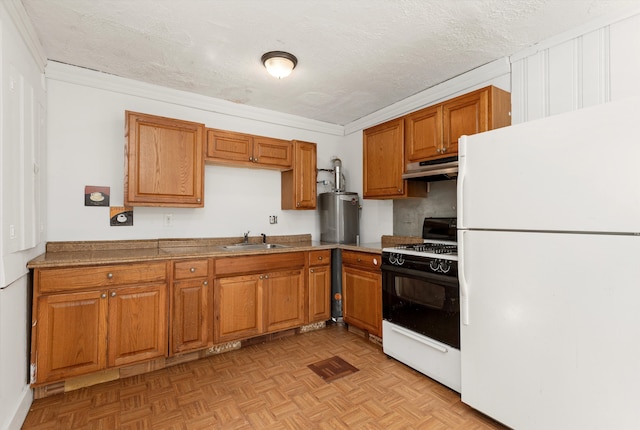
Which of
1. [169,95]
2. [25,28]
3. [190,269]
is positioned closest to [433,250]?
[190,269]

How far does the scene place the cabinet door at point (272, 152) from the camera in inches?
132

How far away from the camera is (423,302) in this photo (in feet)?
7.87

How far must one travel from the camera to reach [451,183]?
9.64ft

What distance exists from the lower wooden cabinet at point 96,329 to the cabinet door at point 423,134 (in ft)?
8.22

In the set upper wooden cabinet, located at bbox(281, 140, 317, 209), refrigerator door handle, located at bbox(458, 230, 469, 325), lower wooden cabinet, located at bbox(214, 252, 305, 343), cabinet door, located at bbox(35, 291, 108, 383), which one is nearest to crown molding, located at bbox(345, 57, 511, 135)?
upper wooden cabinet, located at bbox(281, 140, 317, 209)

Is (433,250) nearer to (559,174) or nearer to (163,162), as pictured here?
(559,174)

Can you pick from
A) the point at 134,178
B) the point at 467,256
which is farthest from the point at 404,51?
the point at 134,178

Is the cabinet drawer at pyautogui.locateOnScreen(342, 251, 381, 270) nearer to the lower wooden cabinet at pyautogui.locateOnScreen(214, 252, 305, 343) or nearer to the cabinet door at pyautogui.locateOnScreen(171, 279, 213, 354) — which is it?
the lower wooden cabinet at pyautogui.locateOnScreen(214, 252, 305, 343)

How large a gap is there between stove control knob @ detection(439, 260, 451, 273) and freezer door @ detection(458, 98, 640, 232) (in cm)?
34

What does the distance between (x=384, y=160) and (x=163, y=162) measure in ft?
7.08

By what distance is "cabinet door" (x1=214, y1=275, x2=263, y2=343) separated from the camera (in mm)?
2754

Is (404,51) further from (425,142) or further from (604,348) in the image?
(604,348)

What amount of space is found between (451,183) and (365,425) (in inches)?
84.6

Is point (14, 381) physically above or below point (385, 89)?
below
